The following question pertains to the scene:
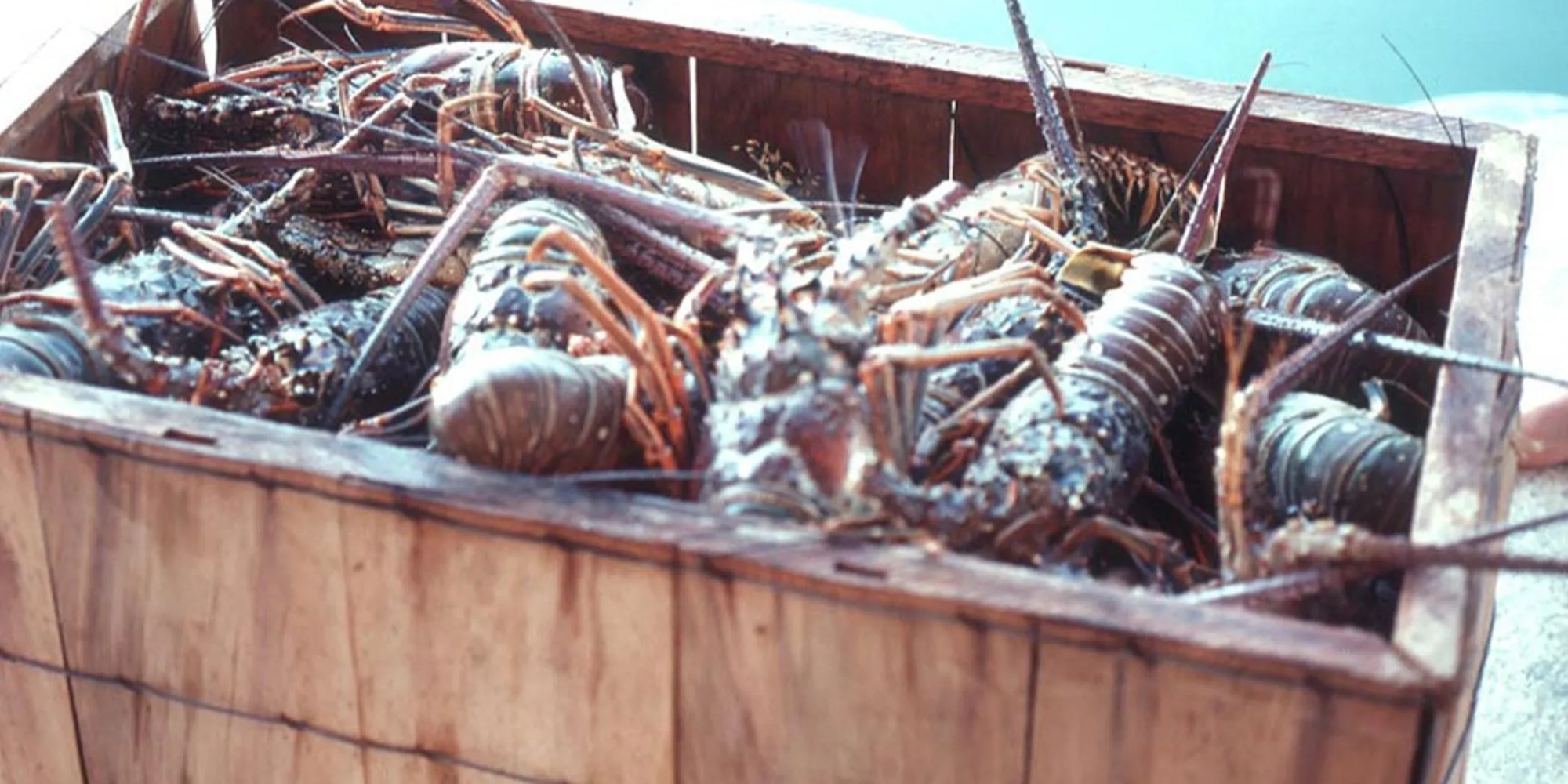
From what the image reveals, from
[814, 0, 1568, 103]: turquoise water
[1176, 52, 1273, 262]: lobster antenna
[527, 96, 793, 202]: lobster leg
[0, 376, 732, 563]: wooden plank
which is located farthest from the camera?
[814, 0, 1568, 103]: turquoise water

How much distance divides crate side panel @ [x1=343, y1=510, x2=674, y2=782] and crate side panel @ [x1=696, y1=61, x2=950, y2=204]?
86cm

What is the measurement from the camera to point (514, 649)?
4.43ft

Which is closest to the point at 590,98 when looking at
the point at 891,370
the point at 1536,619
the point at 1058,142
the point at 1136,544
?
the point at 1058,142

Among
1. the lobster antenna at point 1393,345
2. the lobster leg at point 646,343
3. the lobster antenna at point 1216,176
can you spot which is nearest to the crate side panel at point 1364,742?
the lobster antenna at point 1393,345

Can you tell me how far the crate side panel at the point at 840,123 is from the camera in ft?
6.89

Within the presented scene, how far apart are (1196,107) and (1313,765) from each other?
1.00m

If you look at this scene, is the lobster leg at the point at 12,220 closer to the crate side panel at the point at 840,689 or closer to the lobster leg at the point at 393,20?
the lobster leg at the point at 393,20

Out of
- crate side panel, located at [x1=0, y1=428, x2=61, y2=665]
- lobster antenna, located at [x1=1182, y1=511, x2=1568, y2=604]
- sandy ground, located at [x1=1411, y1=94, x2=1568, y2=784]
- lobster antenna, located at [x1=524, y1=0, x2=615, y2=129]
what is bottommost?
sandy ground, located at [x1=1411, y1=94, x2=1568, y2=784]

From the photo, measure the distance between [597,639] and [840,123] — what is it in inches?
38.4

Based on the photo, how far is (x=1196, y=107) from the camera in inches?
78.4

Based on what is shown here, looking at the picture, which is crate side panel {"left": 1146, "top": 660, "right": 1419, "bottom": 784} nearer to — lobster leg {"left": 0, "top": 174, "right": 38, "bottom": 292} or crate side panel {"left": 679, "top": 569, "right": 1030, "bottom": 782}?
crate side panel {"left": 679, "top": 569, "right": 1030, "bottom": 782}

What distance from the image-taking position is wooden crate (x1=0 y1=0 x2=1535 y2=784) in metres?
1.17

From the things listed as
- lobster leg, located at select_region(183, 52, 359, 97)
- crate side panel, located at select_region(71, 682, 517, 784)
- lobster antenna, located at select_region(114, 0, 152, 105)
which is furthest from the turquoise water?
crate side panel, located at select_region(71, 682, 517, 784)

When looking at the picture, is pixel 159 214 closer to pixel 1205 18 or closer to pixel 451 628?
pixel 451 628
